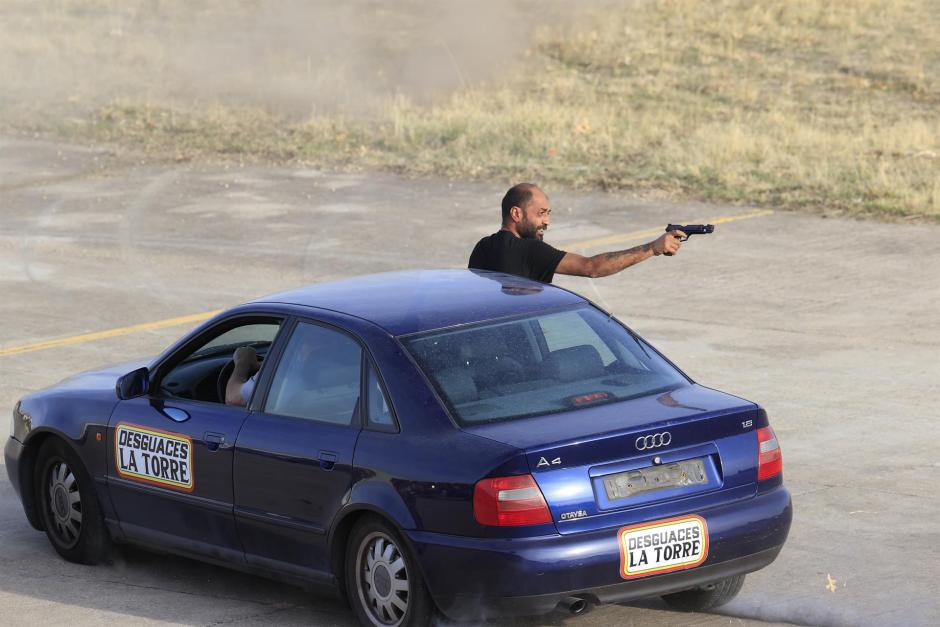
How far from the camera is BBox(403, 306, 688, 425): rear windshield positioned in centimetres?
656

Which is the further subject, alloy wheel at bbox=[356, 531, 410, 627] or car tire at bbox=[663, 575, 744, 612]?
car tire at bbox=[663, 575, 744, 612]

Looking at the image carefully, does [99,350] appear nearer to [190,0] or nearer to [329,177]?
[329,177]

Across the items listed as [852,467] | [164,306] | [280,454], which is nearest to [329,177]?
[164,306]

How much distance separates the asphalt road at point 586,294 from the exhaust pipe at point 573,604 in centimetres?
77

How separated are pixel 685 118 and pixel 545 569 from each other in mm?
22666

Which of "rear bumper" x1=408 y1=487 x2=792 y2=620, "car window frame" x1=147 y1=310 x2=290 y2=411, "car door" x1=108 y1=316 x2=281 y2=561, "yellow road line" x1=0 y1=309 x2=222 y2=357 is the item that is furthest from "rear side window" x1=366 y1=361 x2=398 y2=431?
"yellow road line" x1=0 y1=309 x2=222 y2=357

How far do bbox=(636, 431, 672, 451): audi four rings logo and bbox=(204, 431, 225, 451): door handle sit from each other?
1980mm

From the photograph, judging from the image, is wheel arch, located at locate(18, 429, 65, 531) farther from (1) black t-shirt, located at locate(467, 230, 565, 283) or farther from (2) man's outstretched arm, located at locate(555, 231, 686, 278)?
(2) man's outstretched arm, located at locate(555, 231, 686, 278)

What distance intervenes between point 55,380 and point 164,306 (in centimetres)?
295

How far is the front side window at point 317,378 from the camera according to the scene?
269 inches

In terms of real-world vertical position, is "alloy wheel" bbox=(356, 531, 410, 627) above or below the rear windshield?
below

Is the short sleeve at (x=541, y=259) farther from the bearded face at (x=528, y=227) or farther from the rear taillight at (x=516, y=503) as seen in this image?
the rear taillight at (x=516, y=503)

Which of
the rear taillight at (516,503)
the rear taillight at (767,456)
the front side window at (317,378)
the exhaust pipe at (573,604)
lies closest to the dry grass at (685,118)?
the rear taillight at (767,456)

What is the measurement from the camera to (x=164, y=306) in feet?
50.5
